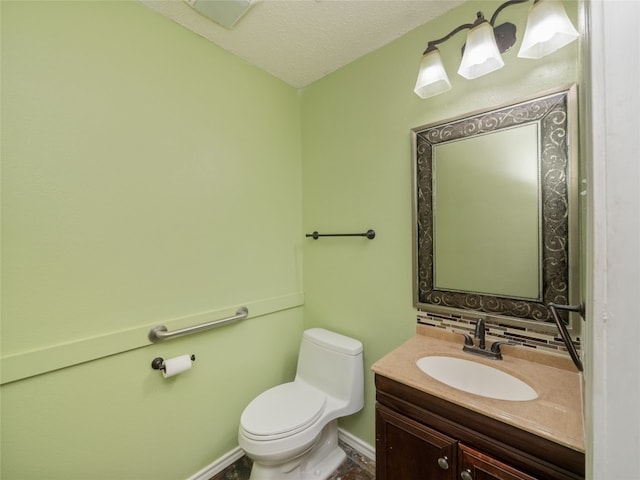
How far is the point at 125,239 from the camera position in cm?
121

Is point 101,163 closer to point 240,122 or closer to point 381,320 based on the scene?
point 240,122

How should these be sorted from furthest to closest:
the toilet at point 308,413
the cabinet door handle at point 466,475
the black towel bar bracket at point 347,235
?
the black towel bar bracket at point 347,235 → the toilet at point 308,413 → the cabinet door handle at point 466,475

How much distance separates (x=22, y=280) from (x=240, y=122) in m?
1.26

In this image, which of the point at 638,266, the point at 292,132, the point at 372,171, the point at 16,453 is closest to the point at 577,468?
the point at 638,266

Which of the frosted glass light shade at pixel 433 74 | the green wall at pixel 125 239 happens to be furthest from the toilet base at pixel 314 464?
the frosted glass light shade at pixel 433 74

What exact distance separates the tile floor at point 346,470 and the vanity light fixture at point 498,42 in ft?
6.74

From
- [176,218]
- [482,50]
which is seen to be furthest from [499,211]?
[176,218]

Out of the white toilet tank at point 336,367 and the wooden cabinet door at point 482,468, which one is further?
the white toilet tank at point 336,367

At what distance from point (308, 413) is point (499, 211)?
135cm

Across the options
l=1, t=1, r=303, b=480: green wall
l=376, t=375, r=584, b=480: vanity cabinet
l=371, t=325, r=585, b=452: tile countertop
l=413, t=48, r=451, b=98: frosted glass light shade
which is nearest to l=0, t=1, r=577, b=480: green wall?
l=1, t=1, r=303, b=480: green wall

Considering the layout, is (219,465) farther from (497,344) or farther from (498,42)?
(498,42)

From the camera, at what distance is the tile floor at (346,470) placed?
148 cm

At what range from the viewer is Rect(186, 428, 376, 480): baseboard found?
1457 mm

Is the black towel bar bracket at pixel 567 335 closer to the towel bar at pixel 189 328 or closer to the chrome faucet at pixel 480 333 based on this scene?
the chrome faucet at pixel 480 333
